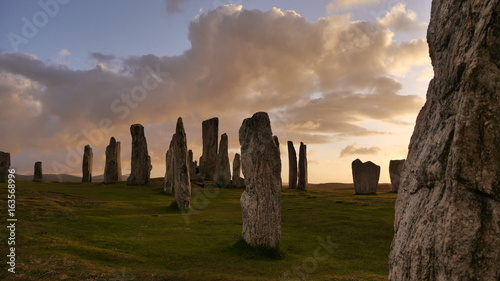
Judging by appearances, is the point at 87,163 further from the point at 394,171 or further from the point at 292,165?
the point at 394,171

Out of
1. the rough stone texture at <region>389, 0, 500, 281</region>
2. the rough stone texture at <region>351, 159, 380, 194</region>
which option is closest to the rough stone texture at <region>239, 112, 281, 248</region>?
the rough stone texture at <region>389, 0, 500, 281</region>

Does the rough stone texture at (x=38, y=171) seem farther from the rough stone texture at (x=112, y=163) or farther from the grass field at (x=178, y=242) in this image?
the grass field at (x=178, y=242)

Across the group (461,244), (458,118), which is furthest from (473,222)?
(458,118)

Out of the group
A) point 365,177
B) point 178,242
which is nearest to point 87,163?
point 365,177

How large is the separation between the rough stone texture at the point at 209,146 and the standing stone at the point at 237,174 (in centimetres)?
351

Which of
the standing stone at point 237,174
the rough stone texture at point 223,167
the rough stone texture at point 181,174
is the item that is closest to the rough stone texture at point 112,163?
the rough stone texture at point 223,167

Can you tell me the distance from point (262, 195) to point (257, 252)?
212 cm

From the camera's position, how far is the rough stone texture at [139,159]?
4616 cm

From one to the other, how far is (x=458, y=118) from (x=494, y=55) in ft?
2.57

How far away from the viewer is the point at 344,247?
18719 millimetres

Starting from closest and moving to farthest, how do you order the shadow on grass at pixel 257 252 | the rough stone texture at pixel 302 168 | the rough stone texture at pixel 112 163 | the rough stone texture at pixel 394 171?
the shadow on grass at pixel 257 252 < the rough stone texture at pixel 394 171 < the rough stone texture at pixel 112 163 < the rough stone texture at pixel 302 168

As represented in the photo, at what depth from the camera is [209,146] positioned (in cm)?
5728

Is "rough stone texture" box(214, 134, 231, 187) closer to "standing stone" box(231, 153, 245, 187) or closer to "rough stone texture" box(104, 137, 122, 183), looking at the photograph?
"standing stone" box(231, 153, 245, 187)

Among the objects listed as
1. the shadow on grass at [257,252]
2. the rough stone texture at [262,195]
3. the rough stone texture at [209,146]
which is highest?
the rough stone texture at [209,146]
